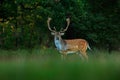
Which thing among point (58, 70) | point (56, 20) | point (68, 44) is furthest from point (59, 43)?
point (58, 70)

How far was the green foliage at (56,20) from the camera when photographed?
20.6 meters

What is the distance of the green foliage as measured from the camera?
20.6 m

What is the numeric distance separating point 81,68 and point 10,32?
16.9 meters

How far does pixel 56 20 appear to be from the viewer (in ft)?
71.0

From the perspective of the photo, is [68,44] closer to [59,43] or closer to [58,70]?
[59,43]

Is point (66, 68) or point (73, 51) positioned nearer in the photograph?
point (66, 68)

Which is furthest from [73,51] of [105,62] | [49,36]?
[105,62]

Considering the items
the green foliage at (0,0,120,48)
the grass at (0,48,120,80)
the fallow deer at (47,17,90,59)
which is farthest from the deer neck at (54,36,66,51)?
the grass at (0,48,120,80)

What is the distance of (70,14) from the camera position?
21.7 m

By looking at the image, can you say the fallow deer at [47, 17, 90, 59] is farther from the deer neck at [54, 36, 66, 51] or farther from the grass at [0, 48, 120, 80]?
the grass at [0, 48, 120, 80]

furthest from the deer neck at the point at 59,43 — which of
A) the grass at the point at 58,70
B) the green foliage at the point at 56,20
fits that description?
the grass at the point at 58,70

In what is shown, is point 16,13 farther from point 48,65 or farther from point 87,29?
point 48,65

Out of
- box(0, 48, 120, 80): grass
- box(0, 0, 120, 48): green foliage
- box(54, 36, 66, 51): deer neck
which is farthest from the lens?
box(0, 0, 120, 48): green foliage

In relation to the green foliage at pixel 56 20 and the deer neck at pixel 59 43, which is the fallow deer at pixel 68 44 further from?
the green foliage at pixel 56 20
